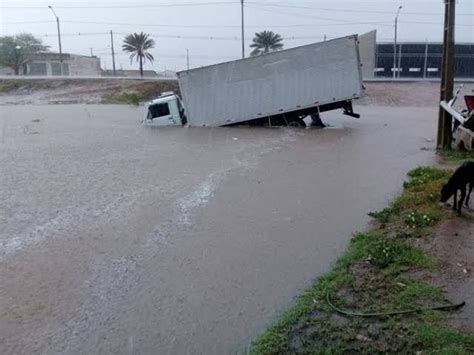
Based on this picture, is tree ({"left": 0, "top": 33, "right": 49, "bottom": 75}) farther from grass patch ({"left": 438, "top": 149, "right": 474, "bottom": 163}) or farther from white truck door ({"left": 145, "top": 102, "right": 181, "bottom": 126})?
grass patch ({"left": 438, "top": 149, "right": 474, "bottom": 163})

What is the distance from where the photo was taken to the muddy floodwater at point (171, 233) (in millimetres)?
5676

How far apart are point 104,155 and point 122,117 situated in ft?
48.0

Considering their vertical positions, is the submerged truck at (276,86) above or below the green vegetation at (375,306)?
above

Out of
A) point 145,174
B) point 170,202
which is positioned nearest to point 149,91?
point 145,174

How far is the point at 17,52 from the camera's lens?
7519cm

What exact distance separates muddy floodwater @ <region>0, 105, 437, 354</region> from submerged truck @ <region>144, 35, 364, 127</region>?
15.4ft

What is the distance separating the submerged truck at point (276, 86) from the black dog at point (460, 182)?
1595 centimetres

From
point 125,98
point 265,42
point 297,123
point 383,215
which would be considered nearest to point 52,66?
point 265,42

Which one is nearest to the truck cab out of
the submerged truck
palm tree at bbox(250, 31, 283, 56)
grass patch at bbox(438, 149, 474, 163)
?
the submerged truck

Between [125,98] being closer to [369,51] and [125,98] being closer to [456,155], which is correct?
[456,155]

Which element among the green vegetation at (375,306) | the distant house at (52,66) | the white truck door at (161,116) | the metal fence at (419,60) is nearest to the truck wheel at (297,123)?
the white truck door at (161,116)

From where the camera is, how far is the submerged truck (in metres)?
24.0

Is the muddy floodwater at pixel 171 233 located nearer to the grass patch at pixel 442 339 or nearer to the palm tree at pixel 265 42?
the grass patch at pixel 442 339

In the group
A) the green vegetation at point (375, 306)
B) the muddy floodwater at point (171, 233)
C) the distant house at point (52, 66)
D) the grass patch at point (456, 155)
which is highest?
the distant house at point (52, 66)
